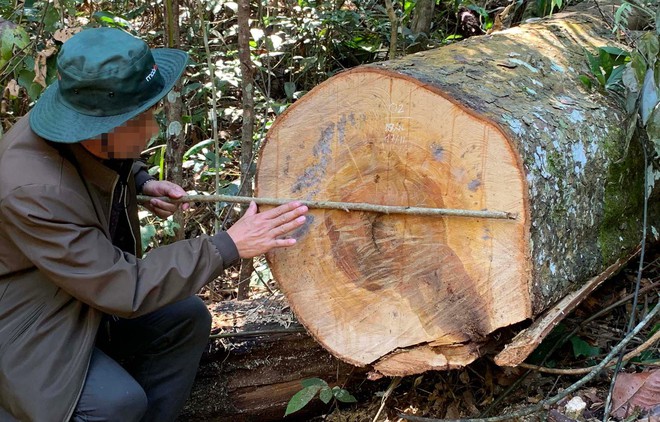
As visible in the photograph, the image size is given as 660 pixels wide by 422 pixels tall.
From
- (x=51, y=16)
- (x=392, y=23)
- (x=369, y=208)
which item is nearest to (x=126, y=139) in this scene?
(x=369, y=208)

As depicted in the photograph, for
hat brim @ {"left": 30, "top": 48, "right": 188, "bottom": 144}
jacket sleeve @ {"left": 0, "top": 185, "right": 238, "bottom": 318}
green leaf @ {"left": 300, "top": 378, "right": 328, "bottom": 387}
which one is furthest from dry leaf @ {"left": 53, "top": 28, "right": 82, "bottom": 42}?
green leaf @ {"left": 300, "top": 378, "right": 328, "bottom": 387}

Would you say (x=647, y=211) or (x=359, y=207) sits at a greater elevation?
(x=359, y=207)

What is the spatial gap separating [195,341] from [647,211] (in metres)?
1.89

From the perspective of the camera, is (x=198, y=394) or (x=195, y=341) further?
(x=198, y=394)

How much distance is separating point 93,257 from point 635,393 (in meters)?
1.84

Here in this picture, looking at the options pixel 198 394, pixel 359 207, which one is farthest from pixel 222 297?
pixel 359 207

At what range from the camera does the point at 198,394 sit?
9.96 ft

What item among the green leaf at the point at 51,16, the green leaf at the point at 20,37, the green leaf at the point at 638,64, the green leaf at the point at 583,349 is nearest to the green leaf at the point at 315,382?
the green leaf at the point at 583,349

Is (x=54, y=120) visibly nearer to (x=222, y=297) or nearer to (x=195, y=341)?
(x=195, y=341)

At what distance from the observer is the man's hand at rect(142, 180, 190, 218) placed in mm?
2775

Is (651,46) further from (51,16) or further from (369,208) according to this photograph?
(51,16)

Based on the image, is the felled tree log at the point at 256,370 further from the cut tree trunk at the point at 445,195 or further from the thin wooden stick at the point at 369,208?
the thin wooden stick at the point at 369,208

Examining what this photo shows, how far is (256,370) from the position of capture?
3.08m

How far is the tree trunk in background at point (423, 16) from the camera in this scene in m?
5.13
